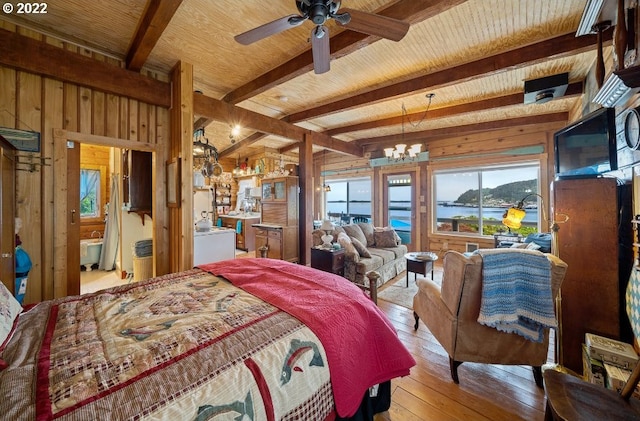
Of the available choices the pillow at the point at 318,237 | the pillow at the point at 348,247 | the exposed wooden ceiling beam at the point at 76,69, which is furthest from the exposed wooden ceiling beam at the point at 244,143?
the pillow at the point at 348,247

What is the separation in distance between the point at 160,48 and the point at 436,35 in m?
2.85

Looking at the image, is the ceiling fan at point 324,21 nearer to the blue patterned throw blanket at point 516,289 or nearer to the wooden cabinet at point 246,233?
the blue patterned throw blanket at point 516,289

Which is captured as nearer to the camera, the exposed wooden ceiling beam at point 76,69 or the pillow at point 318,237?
the exposed wooden ceiling beam at point 76,69

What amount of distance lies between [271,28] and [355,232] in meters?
3.60

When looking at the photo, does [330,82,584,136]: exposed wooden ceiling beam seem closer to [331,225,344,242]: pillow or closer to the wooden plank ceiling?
the wooden plank ceiling

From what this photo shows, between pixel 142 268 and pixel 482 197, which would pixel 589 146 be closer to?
pixel 482 197

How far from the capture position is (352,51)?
2332 millimetres

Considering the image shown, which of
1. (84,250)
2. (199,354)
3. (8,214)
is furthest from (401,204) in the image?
(84,250)

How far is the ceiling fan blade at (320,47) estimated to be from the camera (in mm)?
1697

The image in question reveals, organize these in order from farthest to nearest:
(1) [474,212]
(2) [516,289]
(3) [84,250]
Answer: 1. (1) [474,212]
2. (3) [84,250]
3. (2) [516,289]

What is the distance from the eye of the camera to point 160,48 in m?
2.59

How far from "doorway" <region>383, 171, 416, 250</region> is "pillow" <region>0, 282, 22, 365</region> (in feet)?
20.2

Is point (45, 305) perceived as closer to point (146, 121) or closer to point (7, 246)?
point (7, 246)

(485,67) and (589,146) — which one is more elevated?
(485,67)
